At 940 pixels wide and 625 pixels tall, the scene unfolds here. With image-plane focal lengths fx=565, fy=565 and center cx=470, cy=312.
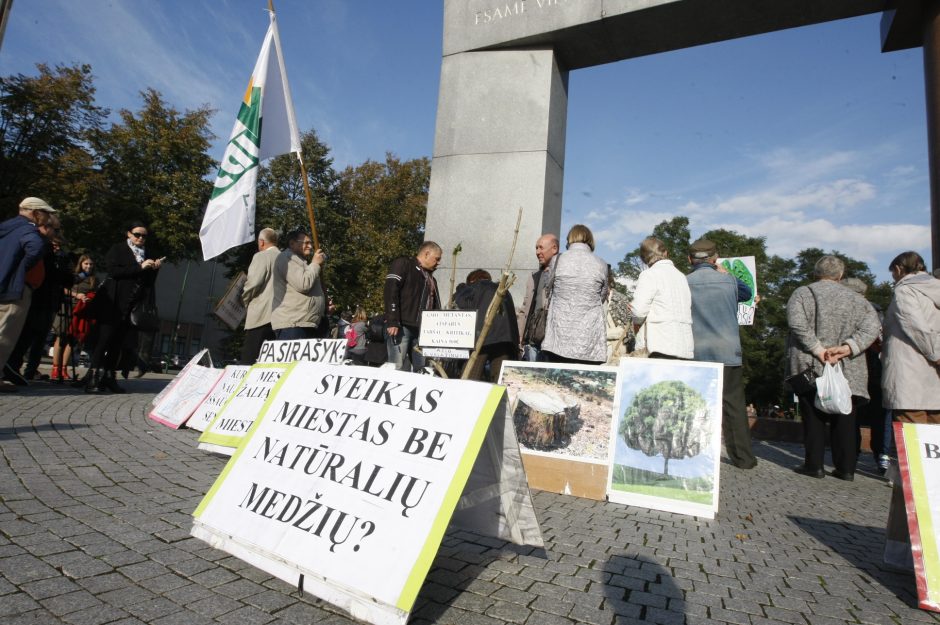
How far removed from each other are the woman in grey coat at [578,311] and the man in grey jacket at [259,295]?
3.05 meters

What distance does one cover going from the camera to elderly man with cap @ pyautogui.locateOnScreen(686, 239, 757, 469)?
5516 mm

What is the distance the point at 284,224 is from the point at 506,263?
2135cm

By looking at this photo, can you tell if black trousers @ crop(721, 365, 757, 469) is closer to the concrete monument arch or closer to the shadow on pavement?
the shadow on pavement

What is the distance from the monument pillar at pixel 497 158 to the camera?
8008 mm

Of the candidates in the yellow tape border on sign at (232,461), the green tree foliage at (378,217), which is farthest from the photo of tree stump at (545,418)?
the green tree foliage at (378,217)

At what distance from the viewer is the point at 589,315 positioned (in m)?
4.98

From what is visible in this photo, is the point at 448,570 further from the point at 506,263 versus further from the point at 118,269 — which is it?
the point at 118,269

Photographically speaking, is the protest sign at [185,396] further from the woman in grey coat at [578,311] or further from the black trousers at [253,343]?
the woman in grey coat at [578,311]

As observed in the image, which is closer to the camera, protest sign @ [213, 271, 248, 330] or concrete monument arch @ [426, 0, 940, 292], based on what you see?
protest sign @ [213, 271, 248, 330]

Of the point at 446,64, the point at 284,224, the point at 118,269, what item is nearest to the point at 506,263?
the point at 446,64

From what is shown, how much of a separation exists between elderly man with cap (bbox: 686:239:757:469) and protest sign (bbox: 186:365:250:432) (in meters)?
4.45

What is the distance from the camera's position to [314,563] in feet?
6.84

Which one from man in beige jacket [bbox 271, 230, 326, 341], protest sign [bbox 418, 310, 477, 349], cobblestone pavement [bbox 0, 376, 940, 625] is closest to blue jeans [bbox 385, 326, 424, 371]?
man in beige jacket [bbox 271, 230, 326, 341]

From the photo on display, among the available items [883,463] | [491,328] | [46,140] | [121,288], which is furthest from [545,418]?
→ [46,140]
